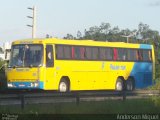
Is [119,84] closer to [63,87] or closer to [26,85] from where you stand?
[63,87]

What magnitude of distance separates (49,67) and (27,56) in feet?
4.26

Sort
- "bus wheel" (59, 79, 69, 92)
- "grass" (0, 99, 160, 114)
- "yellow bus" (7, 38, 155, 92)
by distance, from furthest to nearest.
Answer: "bus wheel" (59, 79, 69, 92) < "yellow bus" (7, 38, 155, 92) < "grass" (0, 99, 160, 114)

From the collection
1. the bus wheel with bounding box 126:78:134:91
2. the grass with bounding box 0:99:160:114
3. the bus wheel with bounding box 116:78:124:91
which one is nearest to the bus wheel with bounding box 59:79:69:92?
the bus wheel with bounding box 116:78:124:91

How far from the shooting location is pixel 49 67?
29641 millimetres

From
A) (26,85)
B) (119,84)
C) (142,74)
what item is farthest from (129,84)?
(26,85)

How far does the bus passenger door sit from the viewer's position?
2952cm

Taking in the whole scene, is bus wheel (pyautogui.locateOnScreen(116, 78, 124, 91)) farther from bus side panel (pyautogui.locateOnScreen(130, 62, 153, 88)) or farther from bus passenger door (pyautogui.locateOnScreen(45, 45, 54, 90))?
bus passenger door (pyautogui.locateOnScreen(45, 45, 54, 90))

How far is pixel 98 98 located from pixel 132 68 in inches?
578

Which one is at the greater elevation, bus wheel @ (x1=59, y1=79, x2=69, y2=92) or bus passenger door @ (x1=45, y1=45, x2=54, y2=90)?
bus passenger door @ (x1=45, y1=45, x2=54, y2=90)

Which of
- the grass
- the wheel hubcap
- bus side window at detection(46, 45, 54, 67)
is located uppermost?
bus side window at detection(46, 45, 54, 67)

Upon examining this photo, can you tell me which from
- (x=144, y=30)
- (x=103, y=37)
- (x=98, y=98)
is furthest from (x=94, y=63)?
(x=144, y=30)

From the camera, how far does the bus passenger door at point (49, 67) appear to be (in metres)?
29.5

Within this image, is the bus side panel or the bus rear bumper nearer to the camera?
the bus rear bumper

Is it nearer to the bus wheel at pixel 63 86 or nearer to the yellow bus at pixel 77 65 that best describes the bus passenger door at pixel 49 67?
the yellow bus at pixel 77 65
